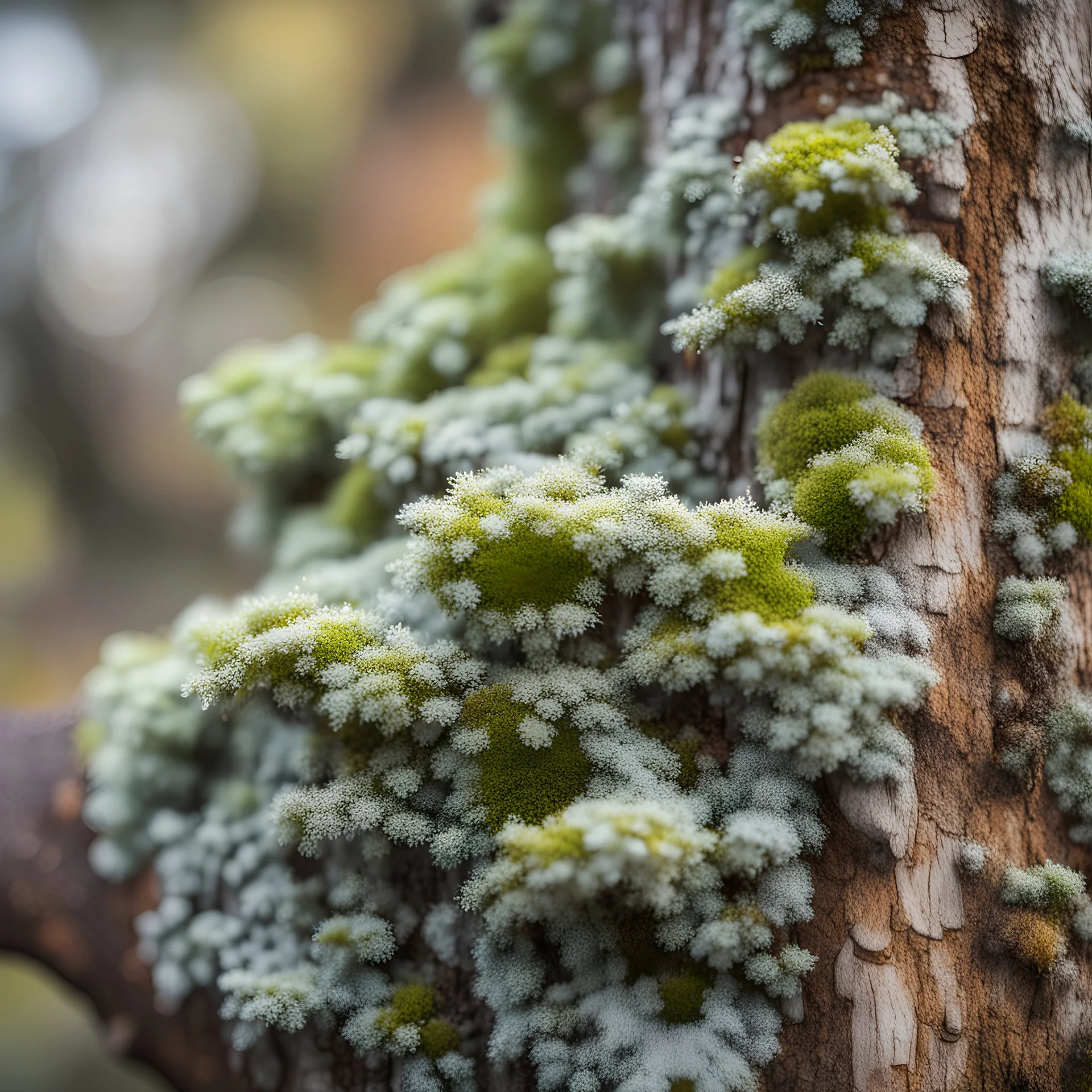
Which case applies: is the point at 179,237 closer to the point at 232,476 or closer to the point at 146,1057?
the point at 232,476

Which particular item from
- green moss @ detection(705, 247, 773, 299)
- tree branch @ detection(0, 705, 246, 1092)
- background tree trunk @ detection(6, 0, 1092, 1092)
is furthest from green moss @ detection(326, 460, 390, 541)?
tree branch @ detection(0, 705, 246, 1092)

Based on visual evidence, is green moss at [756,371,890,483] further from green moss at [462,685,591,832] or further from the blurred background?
the blurred background

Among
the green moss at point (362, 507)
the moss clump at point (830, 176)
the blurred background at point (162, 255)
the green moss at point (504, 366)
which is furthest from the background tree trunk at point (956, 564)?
the blurred background at point (162, 255)

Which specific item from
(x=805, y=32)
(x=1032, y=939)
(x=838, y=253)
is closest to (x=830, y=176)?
(x=838, y=253)

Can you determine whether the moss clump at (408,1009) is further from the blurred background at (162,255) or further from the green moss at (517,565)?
the blurred background at (162,255)

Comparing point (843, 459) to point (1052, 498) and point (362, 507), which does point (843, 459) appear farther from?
point (362, 507)
